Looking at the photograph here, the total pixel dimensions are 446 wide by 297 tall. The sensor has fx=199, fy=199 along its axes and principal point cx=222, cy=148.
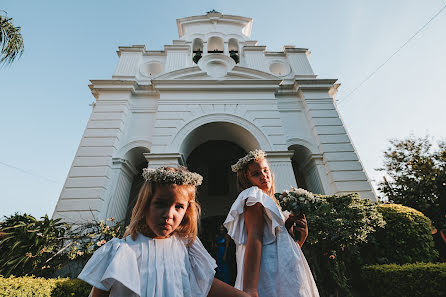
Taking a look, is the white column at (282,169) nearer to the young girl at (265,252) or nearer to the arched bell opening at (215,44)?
the young girl at (265,252)

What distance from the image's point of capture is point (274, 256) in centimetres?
181

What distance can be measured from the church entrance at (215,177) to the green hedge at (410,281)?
7.58m

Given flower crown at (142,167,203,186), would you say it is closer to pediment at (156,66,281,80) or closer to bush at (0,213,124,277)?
bush at (0,213,124,277)

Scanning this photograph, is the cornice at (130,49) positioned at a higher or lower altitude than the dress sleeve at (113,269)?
higher

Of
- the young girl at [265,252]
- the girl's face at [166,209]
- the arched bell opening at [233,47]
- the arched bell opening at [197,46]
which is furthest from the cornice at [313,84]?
the girl's face at [166,209]

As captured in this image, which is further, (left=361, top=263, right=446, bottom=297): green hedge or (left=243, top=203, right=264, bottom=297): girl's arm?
(left=361, top=263, right=446, bottom=297): green hedge

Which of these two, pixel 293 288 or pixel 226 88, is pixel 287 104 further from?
pixel 293 288

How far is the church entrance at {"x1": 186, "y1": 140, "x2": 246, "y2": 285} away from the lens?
11.5 metres

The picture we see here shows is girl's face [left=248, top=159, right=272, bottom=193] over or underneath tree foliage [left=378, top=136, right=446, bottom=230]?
underneath

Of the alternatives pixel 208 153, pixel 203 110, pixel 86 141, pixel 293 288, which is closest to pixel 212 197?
pixel 208 153

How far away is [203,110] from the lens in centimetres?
919

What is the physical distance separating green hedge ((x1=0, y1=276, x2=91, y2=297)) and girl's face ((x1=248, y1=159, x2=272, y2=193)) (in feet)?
14.4

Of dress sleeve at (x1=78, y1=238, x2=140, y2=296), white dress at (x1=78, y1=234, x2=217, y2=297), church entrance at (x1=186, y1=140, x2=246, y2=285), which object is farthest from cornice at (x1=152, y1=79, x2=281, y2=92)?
dress sleeve at (x1=78, y1=238, x2=140, y2=296)

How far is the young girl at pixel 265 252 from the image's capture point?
5.38 feet
